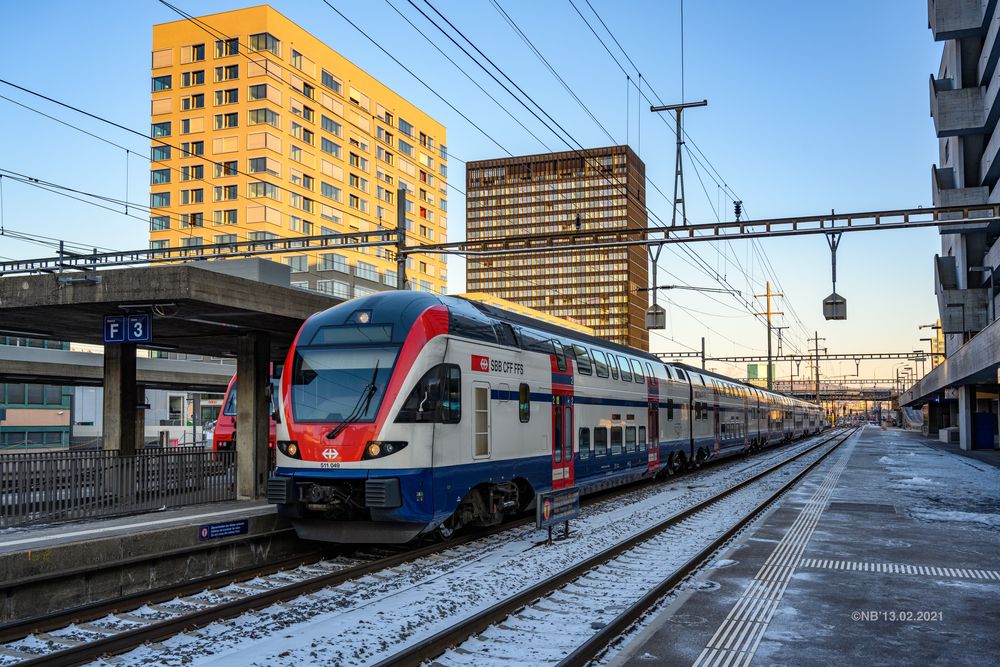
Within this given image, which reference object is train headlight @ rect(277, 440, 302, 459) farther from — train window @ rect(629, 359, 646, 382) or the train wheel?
train window @ rect(629, 359, 646, 382)

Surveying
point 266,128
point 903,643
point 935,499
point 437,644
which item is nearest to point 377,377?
point 437,644

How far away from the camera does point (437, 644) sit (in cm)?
754

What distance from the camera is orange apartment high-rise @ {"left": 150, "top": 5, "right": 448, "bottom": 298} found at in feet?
234

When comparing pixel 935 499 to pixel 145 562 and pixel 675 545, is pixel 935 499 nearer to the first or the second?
pixel 675 545

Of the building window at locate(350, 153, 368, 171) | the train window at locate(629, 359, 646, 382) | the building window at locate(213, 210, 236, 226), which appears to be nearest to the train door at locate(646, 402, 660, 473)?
the train window at locate(629, 359, 646, 382)

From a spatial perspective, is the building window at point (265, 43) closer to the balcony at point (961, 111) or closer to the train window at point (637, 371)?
the balcony at point (961, 111)

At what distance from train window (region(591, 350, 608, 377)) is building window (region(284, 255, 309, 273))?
183 feet

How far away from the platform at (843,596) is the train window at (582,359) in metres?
4.93

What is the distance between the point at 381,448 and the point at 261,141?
6516cm

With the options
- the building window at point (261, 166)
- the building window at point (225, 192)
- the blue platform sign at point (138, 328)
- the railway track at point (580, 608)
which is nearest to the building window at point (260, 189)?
the building window at point (261, 166)

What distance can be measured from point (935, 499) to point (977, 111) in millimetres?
31198

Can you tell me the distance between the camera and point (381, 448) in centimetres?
1180

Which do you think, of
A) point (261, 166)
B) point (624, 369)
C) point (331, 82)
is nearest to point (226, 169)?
point (261, 166)

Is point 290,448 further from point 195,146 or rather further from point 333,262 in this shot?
point 195,146
